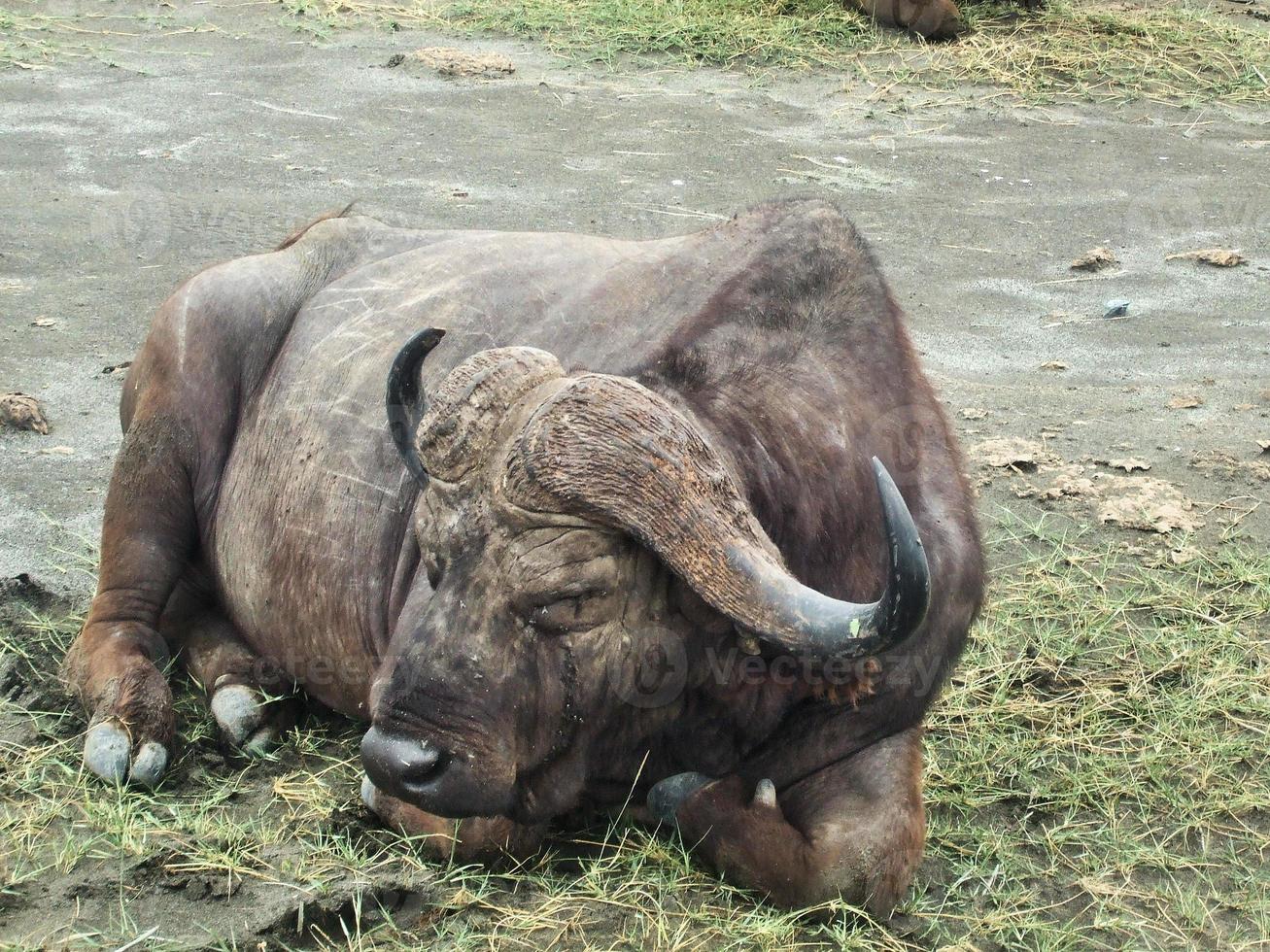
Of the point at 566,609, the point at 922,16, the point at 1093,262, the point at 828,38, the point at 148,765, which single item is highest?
the point at 922,16

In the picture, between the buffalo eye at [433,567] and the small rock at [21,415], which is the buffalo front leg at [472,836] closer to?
the buffalo eye at [433,567]

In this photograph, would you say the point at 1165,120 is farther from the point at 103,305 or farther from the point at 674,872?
the point at 674,872

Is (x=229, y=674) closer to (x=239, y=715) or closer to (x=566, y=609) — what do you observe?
(x=239, y=715)

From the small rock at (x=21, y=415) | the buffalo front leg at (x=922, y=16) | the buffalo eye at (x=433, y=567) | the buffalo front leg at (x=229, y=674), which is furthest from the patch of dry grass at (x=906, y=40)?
the buffalo eye at (x=433, y=567)

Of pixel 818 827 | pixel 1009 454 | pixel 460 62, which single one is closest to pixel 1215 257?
pixel 1009 454

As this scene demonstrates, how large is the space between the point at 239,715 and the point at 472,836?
1.15 metres

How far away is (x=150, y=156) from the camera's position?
10992 millimetres

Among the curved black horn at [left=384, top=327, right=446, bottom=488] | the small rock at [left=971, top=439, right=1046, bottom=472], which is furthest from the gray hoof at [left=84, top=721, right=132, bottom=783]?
the small rock at [left=971, top=439, right=1046, bottom=472]

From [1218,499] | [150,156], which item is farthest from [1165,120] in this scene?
[150,156]

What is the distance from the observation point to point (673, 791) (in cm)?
439

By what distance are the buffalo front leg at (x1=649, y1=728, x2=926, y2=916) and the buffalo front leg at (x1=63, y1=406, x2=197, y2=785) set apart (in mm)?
1799

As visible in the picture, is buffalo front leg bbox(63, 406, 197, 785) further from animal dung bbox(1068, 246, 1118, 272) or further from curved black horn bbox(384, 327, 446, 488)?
animal dung bbox(1068, 246, 1118, 272)

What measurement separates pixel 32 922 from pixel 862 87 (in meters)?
10.9

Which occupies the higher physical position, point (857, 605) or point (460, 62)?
point (857, 605)
